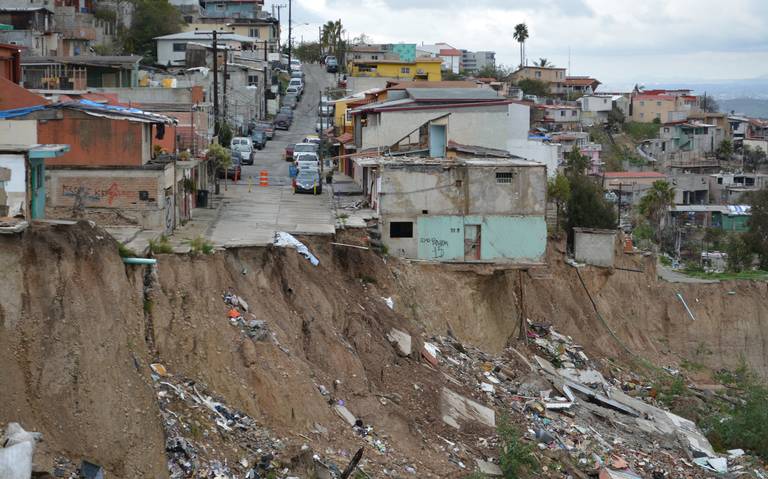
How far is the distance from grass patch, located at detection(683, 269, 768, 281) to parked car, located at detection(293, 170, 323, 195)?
1537 cm

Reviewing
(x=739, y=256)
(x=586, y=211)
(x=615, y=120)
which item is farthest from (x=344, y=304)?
(x=615, y=120)

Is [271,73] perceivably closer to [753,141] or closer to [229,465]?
[753,141]

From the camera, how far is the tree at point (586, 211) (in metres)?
46.9

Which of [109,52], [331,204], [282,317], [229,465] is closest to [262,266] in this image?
[282,317]

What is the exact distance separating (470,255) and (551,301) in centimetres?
613

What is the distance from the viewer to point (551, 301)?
3878 cm

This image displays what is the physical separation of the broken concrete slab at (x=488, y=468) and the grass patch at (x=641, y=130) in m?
77.2

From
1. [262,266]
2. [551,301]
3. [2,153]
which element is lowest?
[551,301]

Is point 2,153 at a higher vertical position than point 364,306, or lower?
higher

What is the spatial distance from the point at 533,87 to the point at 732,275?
5823cm

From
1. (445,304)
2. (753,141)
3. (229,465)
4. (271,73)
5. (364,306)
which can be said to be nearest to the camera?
(229,465)

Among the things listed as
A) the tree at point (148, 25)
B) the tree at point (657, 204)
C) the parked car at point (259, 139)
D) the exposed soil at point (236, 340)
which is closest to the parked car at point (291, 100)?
the tree at point (148, 25)

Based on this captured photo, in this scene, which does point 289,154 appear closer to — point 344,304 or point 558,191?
point 558,191

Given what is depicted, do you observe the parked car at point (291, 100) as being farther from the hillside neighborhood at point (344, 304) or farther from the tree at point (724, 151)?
the tree at point (724, 151)
